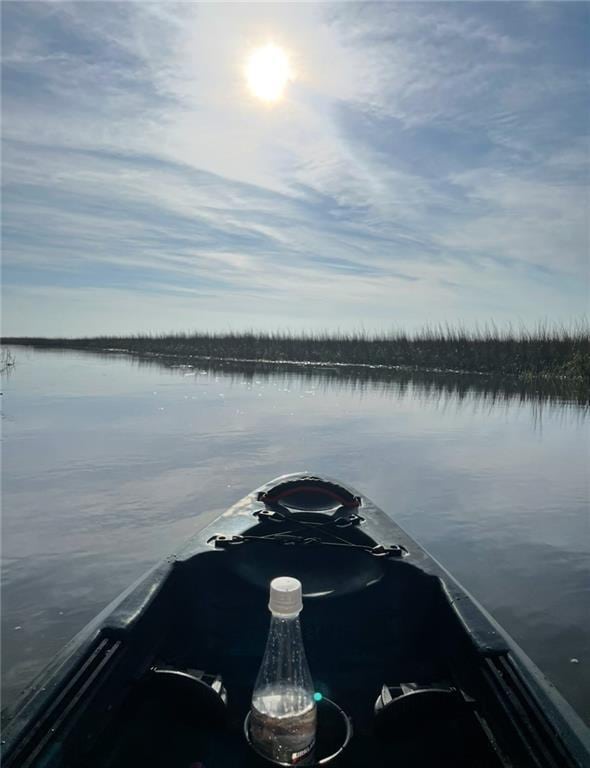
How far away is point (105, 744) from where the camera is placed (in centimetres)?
209

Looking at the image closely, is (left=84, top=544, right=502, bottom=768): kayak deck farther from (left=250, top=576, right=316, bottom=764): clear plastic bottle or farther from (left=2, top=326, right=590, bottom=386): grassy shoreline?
(left=2, top=326, right=590, bottom=386): grassy shoreline

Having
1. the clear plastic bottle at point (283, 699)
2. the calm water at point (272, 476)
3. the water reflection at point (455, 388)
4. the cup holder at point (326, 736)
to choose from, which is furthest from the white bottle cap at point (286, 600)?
the water reflection at point (455, 388)

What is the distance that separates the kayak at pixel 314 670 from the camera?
6.53 feet

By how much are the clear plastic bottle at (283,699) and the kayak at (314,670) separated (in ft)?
0.31

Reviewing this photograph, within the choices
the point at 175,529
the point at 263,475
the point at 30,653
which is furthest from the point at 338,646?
the point at 263,475

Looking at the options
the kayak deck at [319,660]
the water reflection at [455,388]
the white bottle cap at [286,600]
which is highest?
the white bottle cap at [286,600]

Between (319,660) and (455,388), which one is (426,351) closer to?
(455,388)

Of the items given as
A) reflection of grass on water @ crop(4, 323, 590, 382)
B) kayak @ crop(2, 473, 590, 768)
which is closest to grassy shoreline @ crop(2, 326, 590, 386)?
reflection of grass on water @ crop(4, 323, 590, 382)

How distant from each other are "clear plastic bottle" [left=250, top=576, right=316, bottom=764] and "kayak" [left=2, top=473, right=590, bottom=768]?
94mm

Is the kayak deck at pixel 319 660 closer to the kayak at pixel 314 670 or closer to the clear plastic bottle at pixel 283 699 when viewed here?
the kayak at pixel 314 670

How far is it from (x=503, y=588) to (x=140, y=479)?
15.3 ft

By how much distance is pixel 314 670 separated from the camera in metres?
2.92

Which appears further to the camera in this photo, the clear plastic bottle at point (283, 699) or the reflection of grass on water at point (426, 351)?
the reflection of grass on water at point (426, 351)

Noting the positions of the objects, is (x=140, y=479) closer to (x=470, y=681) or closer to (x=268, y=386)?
(x=470, y=681)
